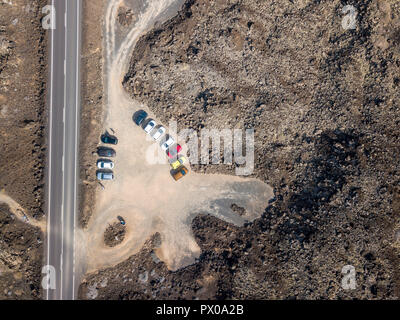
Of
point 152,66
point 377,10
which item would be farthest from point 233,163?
point 377,10

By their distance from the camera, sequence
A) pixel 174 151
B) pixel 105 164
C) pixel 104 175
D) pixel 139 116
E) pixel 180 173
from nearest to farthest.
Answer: pixel 104 175
pixel 105 164
pixel 180 173
pixel 139 116
pixel 174 151

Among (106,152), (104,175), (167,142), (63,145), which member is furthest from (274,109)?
(63,145)

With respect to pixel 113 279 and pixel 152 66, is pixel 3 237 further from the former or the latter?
pixel 152 66

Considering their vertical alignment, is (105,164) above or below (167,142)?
below

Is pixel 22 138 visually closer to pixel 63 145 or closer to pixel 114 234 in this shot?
pixel 63 145

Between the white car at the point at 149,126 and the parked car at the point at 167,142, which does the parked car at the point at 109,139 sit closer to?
the white car at the point at 149,126

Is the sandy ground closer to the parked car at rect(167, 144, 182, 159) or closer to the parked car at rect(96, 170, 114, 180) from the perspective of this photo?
the parked car at rect(96, 170, 114, 180)

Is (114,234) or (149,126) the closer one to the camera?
(149,126)
